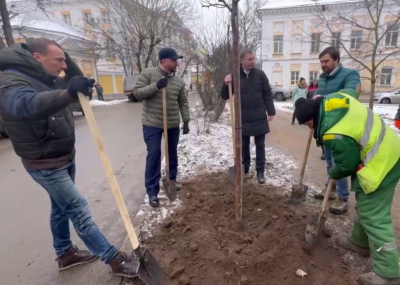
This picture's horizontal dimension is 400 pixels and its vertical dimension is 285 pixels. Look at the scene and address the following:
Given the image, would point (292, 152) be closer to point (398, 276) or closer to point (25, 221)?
point (398, 276)

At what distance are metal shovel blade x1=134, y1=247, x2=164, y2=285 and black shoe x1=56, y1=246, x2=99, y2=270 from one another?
2.23 ft

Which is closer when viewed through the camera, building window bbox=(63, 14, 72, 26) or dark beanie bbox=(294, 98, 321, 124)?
dark beanie bbox=(294, 98, 321, 124)

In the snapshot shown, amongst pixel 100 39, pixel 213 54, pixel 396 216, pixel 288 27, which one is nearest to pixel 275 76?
pixel 288 27

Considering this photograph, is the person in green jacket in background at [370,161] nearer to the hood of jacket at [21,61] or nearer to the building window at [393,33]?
the hood of jacket at [21,61]

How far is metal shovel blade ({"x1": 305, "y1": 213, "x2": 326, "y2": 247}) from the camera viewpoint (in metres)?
2.49

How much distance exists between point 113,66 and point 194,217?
38.0 meters

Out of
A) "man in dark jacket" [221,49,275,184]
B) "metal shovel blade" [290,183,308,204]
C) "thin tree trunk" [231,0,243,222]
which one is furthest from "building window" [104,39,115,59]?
"thin tree trunk" [231,0,243,222]

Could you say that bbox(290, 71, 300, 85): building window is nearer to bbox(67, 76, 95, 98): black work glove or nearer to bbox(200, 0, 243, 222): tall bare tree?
bbox(200, 0, 243, 222): tall bare tree

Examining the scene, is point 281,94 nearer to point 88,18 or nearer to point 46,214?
point 46,214

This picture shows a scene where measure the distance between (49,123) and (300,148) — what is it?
5.70 m

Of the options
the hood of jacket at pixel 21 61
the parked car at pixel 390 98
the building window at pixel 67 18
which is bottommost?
the parked car at pixel 390 98

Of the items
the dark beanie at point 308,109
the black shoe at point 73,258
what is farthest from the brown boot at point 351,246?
the black shoe at point 73,258

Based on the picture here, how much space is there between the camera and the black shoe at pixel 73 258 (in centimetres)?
249

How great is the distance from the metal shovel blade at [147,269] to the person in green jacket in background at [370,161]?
5.28 feet
